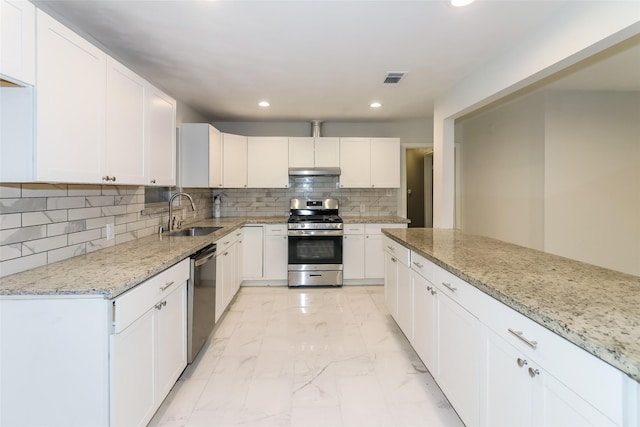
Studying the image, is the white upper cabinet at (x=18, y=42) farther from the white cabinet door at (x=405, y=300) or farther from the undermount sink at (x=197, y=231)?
the white cabinet door at (x=405, y=300)

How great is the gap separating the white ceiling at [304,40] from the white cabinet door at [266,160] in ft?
3.79

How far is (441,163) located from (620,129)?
2134 mm

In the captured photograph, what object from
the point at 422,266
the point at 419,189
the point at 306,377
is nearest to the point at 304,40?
the point at 422,266

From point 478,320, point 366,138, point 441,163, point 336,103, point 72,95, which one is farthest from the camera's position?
point 366,138

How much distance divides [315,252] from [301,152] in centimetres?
146

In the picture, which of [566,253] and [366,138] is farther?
[366,138]

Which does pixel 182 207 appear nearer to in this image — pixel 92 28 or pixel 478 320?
pixel 92 28

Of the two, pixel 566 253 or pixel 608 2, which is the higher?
pixel 608 2

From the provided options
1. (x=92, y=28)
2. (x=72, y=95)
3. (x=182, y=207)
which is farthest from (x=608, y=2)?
(x=182, y=207)

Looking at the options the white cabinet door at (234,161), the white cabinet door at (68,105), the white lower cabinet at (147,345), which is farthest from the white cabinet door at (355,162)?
the white cabinet door at (68,105)

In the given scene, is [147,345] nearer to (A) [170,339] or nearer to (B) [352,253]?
(A) [170,339]

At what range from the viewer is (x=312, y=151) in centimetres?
464

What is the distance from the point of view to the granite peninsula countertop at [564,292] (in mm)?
867

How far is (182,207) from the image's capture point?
367cm
